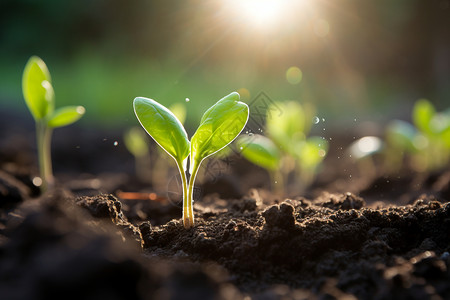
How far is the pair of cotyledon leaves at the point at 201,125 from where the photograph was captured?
1107 millimetres

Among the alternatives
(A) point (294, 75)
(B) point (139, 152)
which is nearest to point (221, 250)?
(B) point (139, 152)

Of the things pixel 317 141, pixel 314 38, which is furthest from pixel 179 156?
pixel 314 38

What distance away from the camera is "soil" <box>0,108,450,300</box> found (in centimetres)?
65

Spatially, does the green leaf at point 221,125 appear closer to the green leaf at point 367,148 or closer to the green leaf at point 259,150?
the green leaf at point 259,150

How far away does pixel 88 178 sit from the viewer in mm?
2787

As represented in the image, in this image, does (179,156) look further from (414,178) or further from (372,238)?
(414,178)

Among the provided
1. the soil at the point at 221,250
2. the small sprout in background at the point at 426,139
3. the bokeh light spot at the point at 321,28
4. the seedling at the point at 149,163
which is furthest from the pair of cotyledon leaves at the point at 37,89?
the bokeh light spot at the point at 321,28

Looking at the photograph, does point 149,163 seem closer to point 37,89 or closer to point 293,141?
point 293,141

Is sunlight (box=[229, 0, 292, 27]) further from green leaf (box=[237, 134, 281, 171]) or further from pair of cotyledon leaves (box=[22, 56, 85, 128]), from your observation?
pair of cotyledon leaves (box=[22, 56, 85, 128])

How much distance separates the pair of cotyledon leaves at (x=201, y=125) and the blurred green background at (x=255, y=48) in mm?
5016

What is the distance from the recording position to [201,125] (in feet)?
3.73

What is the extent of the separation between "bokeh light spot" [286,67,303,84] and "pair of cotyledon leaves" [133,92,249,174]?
19.4 feet

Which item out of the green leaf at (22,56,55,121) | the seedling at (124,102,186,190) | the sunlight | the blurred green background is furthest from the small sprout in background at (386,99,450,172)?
the sunlight

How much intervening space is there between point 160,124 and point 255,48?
6.33 metres
